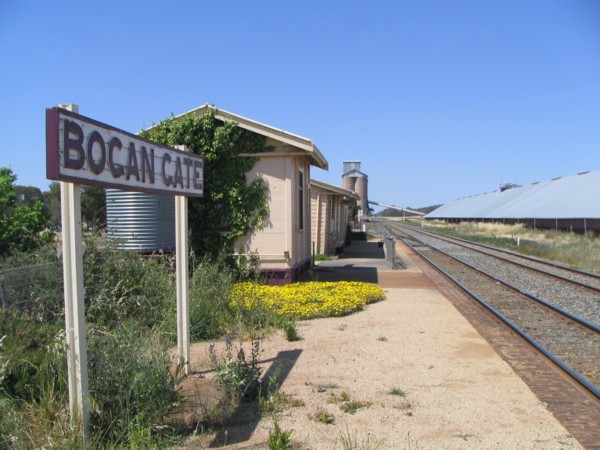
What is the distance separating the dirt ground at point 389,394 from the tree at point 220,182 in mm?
4331

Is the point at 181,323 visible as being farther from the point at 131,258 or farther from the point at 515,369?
the point at 515,369

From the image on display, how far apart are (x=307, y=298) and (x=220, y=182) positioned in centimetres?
370

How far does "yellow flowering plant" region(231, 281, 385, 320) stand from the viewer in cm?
936

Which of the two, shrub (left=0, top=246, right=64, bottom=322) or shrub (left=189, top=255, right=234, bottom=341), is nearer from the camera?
shrub (left=0, top=246, right=64, bottom=322)

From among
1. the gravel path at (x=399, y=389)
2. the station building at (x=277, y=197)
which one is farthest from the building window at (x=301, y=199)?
the gravel path at (x=399, y=389)

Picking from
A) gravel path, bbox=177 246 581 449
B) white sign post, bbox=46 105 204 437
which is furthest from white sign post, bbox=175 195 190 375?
white sign post, bbox=46 105 204 437

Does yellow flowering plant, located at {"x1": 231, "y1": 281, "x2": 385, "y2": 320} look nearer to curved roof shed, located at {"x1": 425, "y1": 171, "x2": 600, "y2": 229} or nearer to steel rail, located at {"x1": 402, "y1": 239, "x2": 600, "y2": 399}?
steel rail, located at {"x1": 402, "y1": 239, "x2": 600, "y2": 399}

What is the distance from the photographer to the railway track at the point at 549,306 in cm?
731

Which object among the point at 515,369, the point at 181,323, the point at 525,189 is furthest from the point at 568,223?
the point at 181,323

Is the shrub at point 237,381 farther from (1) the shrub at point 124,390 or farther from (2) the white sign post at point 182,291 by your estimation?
(1) the shrub at point 124,390

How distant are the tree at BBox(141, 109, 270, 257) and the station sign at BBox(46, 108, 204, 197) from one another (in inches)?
256

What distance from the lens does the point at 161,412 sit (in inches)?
172

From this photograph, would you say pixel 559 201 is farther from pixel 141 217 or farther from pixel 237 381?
pixel 237 381

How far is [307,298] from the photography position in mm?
10227
